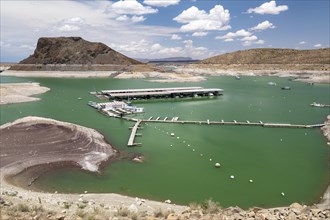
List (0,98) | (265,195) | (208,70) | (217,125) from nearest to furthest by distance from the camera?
(265,195) < (217,125) < (0,98) < (208,70)

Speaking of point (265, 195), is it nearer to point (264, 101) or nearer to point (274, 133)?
point (274, 133)

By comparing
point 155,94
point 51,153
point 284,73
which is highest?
point 284,73

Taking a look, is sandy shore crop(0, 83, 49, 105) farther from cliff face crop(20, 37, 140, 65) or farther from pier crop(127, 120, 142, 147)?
cliff face crop(20, 37, 140, 65)

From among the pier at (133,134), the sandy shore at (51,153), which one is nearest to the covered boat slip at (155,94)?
the pier at (133,134)

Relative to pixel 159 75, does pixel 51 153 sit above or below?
below

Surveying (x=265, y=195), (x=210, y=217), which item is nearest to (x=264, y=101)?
(x=265, y=195)

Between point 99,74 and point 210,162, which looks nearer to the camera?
point 210,162

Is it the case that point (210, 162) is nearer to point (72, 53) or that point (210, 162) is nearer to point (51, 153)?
point (51, 153)

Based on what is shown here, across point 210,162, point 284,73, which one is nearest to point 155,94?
point 210,162

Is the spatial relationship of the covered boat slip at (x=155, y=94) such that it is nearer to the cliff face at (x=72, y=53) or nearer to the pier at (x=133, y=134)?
the pier at (x=133, y=134)
